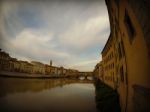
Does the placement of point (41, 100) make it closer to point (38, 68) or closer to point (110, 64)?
point (110, 64)

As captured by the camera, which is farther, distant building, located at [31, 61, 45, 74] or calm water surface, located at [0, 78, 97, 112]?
distant building, located at [31, 61, 45, 74]

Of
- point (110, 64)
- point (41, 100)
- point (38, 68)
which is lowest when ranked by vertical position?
point (41, 100)

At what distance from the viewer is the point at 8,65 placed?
2288 centimetres

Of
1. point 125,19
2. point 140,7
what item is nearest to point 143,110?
point 140,7

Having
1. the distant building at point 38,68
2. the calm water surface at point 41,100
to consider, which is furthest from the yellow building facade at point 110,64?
the distant building at point 38,68

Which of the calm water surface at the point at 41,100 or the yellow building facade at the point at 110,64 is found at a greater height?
the yellow building facade at the point at 110,64

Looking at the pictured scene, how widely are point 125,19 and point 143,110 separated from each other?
7.50 ft

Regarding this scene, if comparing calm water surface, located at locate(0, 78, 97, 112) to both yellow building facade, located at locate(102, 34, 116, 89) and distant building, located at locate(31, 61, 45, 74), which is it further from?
distant building, located at locate(31, 61, 45, 74)

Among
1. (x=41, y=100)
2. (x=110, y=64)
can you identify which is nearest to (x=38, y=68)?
(x=110, y=64)

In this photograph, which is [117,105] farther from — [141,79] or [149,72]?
[149,72]

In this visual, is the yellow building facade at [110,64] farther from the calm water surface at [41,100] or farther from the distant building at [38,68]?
the distant building at [38,68]

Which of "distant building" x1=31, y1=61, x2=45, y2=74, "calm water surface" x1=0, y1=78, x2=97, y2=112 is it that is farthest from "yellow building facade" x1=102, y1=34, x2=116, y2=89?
"distant building" x1=31, y1=61, x2=45, y2=74

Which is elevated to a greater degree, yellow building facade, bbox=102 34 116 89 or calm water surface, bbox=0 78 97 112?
yellow building facade, bbox=102 34 116 89

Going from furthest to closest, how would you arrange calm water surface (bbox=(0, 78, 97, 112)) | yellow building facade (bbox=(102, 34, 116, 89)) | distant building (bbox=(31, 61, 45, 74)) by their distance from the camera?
distant building (bbox=(31, 61, 45, 74))
yellow building facade (bbox=(102, 34, 116, 89))
calm water surface (bbox=(0, 78, 97, 112))
